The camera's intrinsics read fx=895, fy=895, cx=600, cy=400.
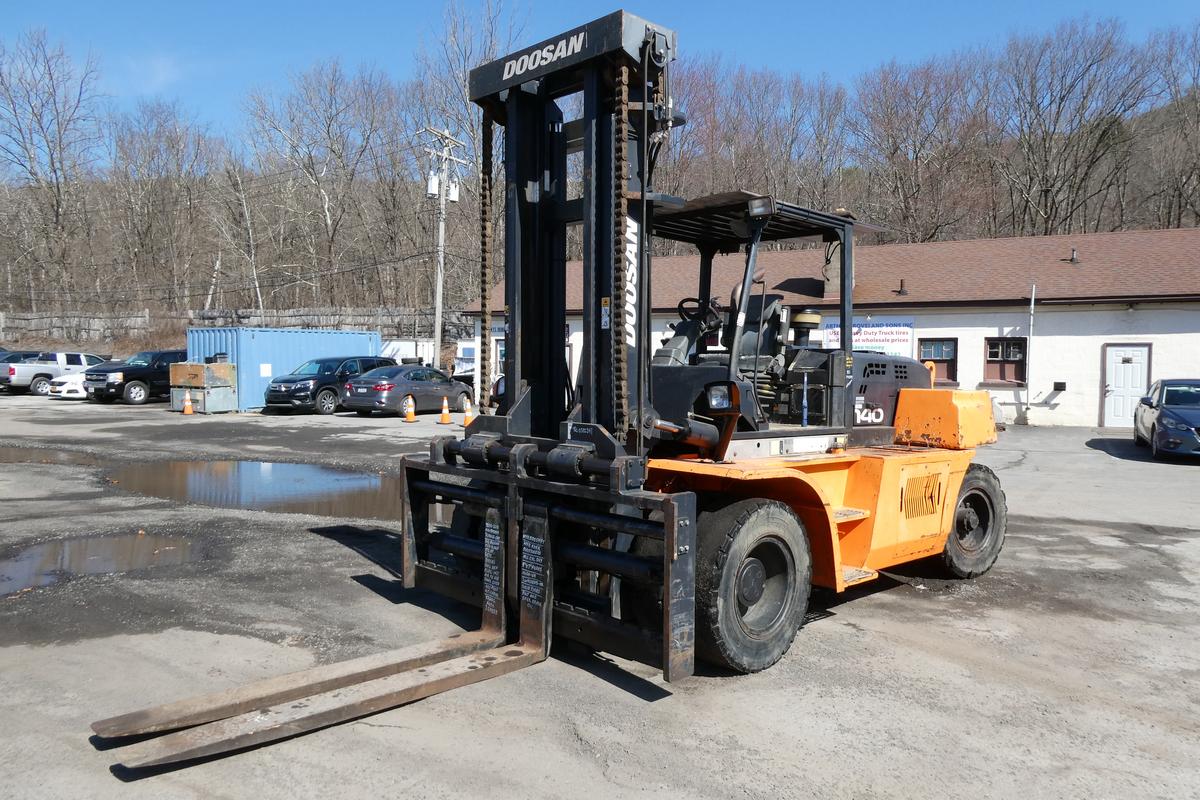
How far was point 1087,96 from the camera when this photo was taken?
3969cm

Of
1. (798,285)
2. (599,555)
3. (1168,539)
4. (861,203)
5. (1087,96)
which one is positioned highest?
(1087,96)

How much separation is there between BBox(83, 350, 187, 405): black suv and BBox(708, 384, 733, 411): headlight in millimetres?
27146

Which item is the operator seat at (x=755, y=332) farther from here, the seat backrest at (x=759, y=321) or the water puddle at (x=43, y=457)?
the water puddle at (x=43, y=457)

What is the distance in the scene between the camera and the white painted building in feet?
72.9

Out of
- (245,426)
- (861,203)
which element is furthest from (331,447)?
(861,203)

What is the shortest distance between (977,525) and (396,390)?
18.9m

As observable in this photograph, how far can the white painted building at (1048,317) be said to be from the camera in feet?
72.9

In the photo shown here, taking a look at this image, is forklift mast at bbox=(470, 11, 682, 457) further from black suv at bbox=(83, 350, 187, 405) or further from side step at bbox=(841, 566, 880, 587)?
black suv at bbox=(83, 350, 187, 405)

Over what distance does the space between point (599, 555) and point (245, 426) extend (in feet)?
61.1

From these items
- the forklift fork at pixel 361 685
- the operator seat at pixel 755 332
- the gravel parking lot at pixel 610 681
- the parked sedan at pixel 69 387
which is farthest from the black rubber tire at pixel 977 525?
the parked sedan at pixel 69 387

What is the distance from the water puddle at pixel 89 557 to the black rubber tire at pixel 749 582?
16.7ft

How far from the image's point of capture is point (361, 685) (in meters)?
4.59

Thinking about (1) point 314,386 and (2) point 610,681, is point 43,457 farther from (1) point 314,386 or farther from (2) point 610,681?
(2) point 610,681

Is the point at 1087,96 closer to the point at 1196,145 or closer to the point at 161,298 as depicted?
the point at 1196,145
